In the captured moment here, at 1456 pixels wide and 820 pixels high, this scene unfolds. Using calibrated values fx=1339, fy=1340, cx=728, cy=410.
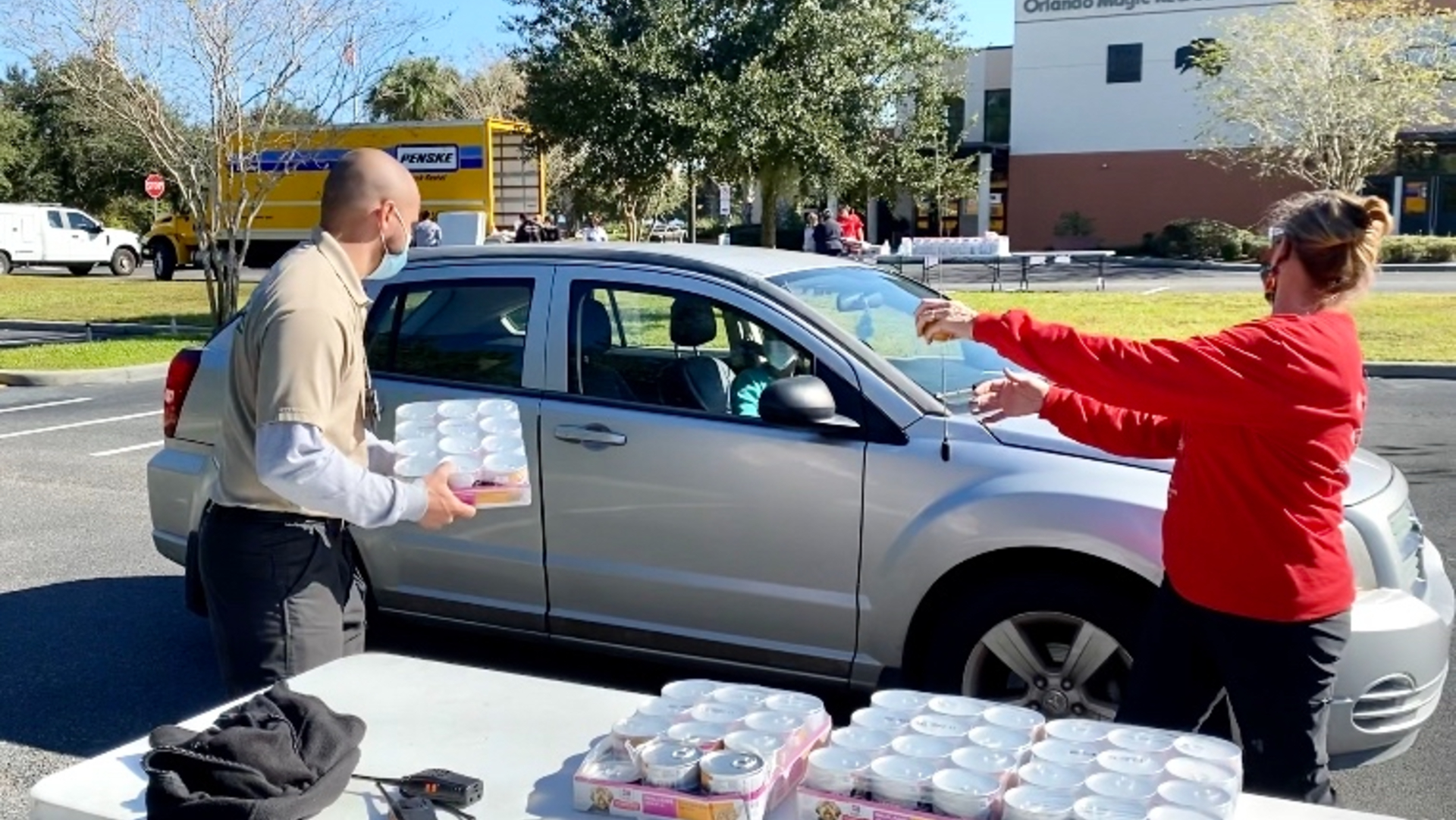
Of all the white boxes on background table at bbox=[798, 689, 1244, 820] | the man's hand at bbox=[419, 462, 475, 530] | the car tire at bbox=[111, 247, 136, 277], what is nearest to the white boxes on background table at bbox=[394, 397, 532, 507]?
the man's hand at bbox=[419, 462, 475, 530]

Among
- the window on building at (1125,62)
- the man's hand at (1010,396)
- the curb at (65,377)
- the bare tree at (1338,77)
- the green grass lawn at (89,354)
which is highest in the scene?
the window on building at (1125,62)

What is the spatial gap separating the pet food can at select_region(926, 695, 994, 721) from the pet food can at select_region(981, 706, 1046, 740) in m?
0.01

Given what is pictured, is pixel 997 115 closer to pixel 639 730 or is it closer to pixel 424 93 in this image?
pixel 424 93

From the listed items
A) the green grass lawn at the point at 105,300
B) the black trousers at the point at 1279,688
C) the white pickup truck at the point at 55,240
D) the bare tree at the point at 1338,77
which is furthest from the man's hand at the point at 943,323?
the white pickup truck at the point at 55,240

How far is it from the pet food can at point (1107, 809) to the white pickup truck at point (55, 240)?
3873cm

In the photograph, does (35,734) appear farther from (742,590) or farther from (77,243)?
(77,243)

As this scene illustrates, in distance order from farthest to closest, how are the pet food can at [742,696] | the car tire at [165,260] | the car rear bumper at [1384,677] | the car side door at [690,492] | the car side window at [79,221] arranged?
1. the car side window at [79,221]
2. the car tire at [165,260]
3. the car side door at [690,492]
4. the car rear bumper at [1384,677]
5. the pet food can at [742,696]

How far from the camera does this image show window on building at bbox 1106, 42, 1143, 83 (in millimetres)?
45594

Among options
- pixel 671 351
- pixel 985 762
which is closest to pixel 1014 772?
pixel 985 762

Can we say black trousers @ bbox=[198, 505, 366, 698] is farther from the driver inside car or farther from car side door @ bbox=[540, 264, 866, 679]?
the driver inside car

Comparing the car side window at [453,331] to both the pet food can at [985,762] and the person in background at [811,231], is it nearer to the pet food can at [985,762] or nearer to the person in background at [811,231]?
the pet food can at [985,762]

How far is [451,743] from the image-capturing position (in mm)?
2293

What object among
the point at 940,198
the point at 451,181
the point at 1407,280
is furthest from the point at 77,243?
the point at 1407,280

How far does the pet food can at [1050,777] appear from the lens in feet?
6.16
